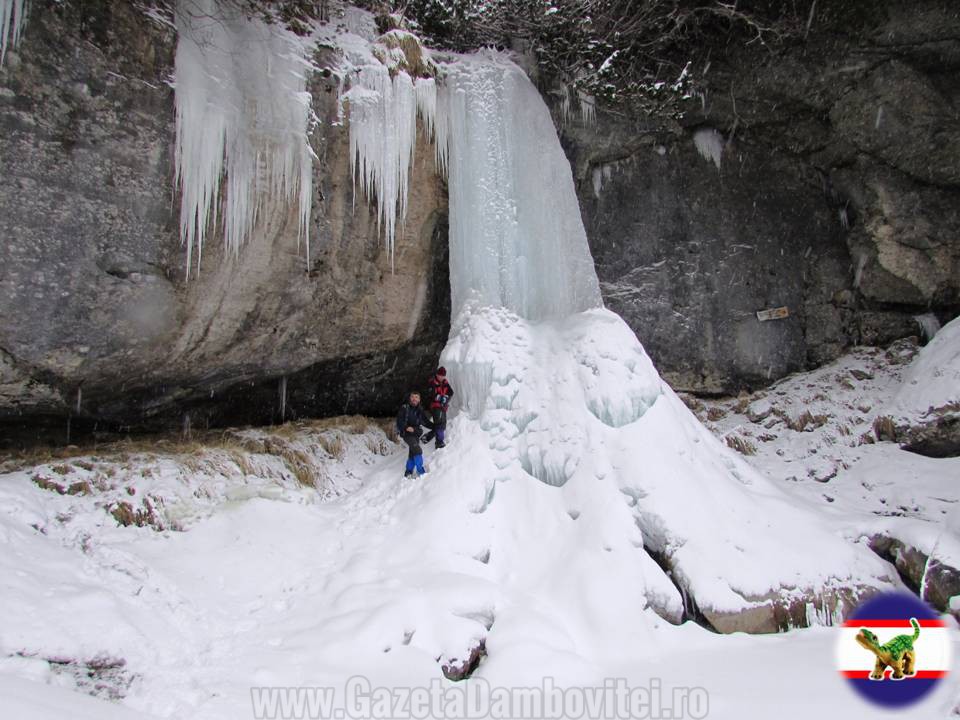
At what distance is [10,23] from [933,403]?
427 inches

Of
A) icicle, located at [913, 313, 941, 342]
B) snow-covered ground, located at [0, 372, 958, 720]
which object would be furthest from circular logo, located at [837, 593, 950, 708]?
icicle, located at [913, 313, 941, 342]

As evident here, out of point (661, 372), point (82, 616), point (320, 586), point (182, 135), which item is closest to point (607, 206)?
point (661, 372)

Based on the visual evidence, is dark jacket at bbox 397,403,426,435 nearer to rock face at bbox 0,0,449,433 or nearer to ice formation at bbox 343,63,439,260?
rock face at bbox 0,0,449,433

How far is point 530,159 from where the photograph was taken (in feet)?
26.3

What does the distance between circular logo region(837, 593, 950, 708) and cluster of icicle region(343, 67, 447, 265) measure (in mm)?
6431

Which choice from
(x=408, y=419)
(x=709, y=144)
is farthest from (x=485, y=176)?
(x=709, y=144)

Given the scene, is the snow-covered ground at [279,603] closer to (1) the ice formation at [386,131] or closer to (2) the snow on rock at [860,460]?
(2) the snow on rock at [860,460]

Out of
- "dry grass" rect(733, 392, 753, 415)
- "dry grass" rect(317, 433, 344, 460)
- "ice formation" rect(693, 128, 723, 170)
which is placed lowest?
"dry grass" rect(317, 433, 344, 460)

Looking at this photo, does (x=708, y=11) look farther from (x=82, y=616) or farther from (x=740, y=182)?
(x=82, y=616)

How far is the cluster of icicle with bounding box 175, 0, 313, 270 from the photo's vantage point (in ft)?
20.0

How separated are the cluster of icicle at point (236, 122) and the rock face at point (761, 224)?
182 inches

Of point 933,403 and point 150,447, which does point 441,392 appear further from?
point 933,403

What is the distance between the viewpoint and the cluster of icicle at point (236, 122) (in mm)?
6086

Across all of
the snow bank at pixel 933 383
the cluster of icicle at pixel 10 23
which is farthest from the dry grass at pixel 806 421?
the cluster of icicle at pixel 10 23
